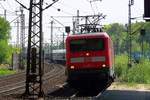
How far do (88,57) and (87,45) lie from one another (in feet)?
2.16

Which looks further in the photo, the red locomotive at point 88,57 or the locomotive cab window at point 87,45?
the locomotive cab window at point 87,45

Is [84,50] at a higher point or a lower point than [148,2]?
lower

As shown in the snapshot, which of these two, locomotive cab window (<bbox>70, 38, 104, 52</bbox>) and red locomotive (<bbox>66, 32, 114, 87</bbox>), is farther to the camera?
locomotive cab window (<bbox>70, 38, 104, 52</bbox>)

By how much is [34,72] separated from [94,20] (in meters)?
23.5

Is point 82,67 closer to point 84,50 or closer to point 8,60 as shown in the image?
point 84,50

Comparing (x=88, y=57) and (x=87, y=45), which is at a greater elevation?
(x=87, y=45)

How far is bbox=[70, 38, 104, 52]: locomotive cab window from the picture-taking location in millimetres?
26094

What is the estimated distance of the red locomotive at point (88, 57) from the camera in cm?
2584

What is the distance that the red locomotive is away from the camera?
25.8 meters

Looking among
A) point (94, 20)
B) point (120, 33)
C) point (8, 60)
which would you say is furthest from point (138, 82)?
point (120, 33)

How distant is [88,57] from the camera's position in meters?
26.1

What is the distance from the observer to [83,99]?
2198 cm

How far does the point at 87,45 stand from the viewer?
26.2m

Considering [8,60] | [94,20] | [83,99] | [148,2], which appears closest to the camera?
[83,99]
